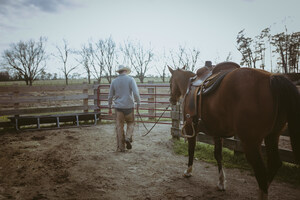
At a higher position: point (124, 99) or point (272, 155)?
point (124, 99)

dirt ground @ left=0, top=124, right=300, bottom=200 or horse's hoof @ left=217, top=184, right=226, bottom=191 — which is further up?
horse's hoof @ left=217, top=184, right=226, bottom=191

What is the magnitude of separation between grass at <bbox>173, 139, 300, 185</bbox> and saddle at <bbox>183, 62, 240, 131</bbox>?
159 cm

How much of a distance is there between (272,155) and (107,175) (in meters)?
2.74

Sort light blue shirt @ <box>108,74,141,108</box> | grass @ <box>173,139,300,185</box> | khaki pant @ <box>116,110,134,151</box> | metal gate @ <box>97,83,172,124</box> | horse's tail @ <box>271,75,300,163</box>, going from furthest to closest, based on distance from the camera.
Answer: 1. metal gate @ <box>97,83,172,124</box>
2. khaki pant @ <box>116,110,134,151</box>
3. light blue shirt @ <box>108,74,141,108</box>
4. grass @ <box>173,139,300,185</box>
5. horse's tail @ <box>271,75,300,163</box>

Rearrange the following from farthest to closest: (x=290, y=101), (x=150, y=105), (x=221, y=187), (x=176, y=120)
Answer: (x=150, y=105), (x=176, y=120), (x=221, y=187), (x=290, y=101)

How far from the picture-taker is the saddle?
2.92 meters

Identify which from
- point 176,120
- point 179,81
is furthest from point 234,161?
point 176,120

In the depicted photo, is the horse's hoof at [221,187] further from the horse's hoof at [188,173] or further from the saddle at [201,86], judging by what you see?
the saddle at [201,86]

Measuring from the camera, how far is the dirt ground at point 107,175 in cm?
305

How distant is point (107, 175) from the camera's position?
12.5 ft

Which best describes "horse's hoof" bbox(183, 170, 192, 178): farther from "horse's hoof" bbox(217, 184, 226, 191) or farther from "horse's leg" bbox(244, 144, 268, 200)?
"horse's leg" bbox(244, 144, 268, 200)

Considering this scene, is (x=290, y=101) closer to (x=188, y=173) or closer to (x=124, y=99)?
(x=188, y=173)

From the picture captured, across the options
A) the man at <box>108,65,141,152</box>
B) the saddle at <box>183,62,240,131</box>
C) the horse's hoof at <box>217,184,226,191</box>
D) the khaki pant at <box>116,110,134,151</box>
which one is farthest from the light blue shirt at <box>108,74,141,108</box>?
the horse's hoof at <box>217,184,226,191</box>

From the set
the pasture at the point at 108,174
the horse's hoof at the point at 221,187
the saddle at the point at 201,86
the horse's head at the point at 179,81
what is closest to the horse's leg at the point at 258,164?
the pasture at the point at 108,174
